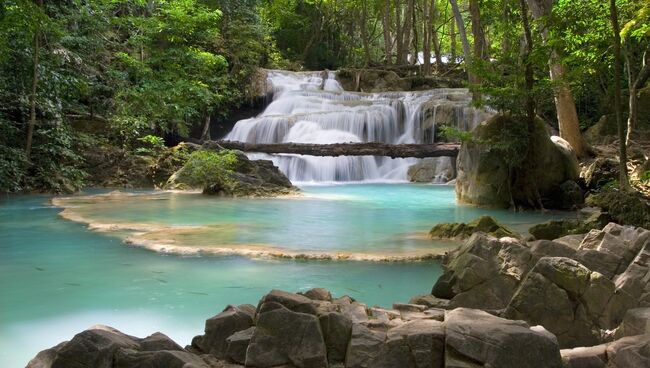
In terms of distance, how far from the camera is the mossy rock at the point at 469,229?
23.2 feet

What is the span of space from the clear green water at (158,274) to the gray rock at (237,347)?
3.94 ft

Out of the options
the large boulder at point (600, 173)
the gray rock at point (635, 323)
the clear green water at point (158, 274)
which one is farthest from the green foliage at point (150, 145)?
the gray rock at point (635, 323)

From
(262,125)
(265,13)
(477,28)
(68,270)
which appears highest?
(265,13)

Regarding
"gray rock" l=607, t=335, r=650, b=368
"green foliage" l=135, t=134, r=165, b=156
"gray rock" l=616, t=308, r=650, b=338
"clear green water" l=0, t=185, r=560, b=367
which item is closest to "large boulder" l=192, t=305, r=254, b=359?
"clear green water" l=0, t=185, r=560, b=367

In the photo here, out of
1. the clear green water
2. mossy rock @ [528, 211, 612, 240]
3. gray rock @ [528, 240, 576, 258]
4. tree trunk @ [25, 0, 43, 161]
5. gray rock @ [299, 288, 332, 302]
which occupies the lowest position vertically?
the clear green water

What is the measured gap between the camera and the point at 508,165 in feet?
37.4

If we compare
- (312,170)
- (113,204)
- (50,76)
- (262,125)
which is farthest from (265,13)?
(113,204)

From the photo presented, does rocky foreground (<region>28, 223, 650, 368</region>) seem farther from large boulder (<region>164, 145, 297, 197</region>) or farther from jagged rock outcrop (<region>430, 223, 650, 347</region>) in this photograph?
large boulder (<region>164, 145, 297, 197</region>)

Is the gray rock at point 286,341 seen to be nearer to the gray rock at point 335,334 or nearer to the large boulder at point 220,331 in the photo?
the gray rock at point 335,334

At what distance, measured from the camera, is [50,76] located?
14.0m

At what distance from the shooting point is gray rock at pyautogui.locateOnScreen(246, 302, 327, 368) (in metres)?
2.84

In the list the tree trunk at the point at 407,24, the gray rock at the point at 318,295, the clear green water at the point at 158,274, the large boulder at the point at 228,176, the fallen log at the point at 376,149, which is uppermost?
the tree trunk at the point at 407,24

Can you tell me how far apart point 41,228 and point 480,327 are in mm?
7511

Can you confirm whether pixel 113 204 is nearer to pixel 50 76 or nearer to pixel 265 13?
pixel 50 76
